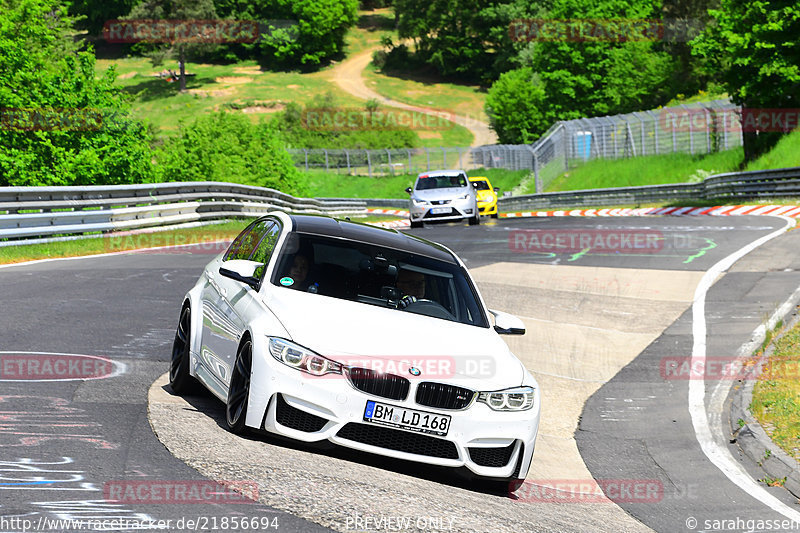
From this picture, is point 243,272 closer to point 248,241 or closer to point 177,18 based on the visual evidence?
point 248,241

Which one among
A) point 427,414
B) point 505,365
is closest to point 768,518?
point 505,365

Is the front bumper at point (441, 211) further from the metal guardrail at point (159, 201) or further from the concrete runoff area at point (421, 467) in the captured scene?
the concrete runoff area at point (421, 467)

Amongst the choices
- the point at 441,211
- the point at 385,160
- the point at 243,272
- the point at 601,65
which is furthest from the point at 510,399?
the point at 601,65

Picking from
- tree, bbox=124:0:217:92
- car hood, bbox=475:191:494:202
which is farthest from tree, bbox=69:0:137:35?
car hood, bbox=475:191:494:202

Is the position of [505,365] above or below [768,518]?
above

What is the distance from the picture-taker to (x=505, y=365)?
7.09 meters

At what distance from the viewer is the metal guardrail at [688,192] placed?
113 ft

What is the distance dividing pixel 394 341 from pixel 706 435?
438cm

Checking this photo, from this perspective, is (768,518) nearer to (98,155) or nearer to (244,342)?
(244,342)

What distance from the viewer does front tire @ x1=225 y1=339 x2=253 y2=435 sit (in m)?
6.65

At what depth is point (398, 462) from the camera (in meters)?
7.12

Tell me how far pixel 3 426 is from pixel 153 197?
17264 mm

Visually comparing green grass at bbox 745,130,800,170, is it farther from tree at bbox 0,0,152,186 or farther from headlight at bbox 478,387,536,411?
headlight at bbox 478,387,536,411

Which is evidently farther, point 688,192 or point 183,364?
point 688,192
